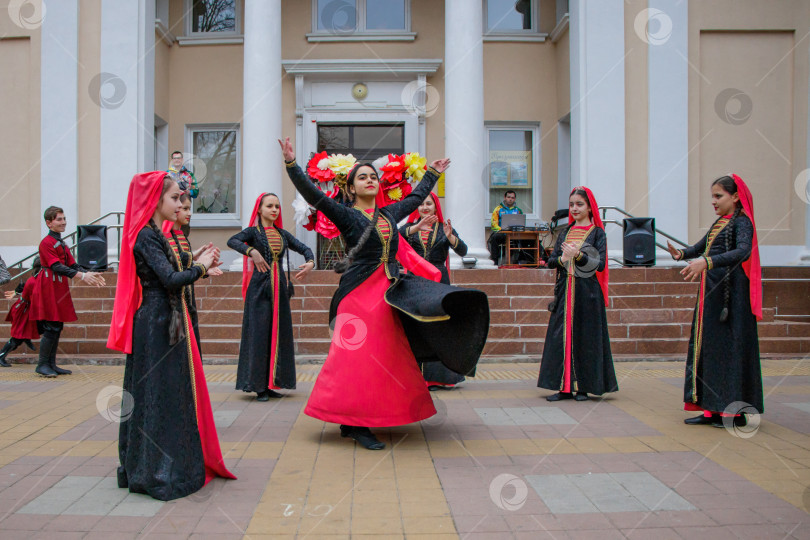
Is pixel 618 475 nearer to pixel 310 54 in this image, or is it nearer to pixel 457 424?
pixel 457 424

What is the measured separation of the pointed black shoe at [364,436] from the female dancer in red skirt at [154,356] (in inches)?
49.4

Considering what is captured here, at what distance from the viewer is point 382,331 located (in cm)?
488

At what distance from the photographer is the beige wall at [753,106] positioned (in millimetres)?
13531

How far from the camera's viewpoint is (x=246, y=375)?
680 centimetres

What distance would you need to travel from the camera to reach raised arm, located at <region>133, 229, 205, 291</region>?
3.84m

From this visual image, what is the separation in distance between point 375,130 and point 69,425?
11.4 meters

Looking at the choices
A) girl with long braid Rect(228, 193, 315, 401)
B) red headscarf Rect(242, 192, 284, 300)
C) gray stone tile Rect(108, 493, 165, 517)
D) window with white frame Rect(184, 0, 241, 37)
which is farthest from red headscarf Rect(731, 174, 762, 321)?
window with white frame Rect(184, 0, 241, 37)

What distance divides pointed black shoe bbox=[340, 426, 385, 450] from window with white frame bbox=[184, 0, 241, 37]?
13470mm

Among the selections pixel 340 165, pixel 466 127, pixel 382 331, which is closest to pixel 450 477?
pixel 382 331

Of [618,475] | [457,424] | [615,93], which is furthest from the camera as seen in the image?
[615,93]

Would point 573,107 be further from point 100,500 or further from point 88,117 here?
point 100,500

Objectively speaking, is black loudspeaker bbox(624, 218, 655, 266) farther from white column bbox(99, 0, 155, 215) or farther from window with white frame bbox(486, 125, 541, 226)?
white column bbox(99, 0, 155, 215)

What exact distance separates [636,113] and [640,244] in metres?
3.06

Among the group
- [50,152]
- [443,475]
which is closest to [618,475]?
[443,475]
